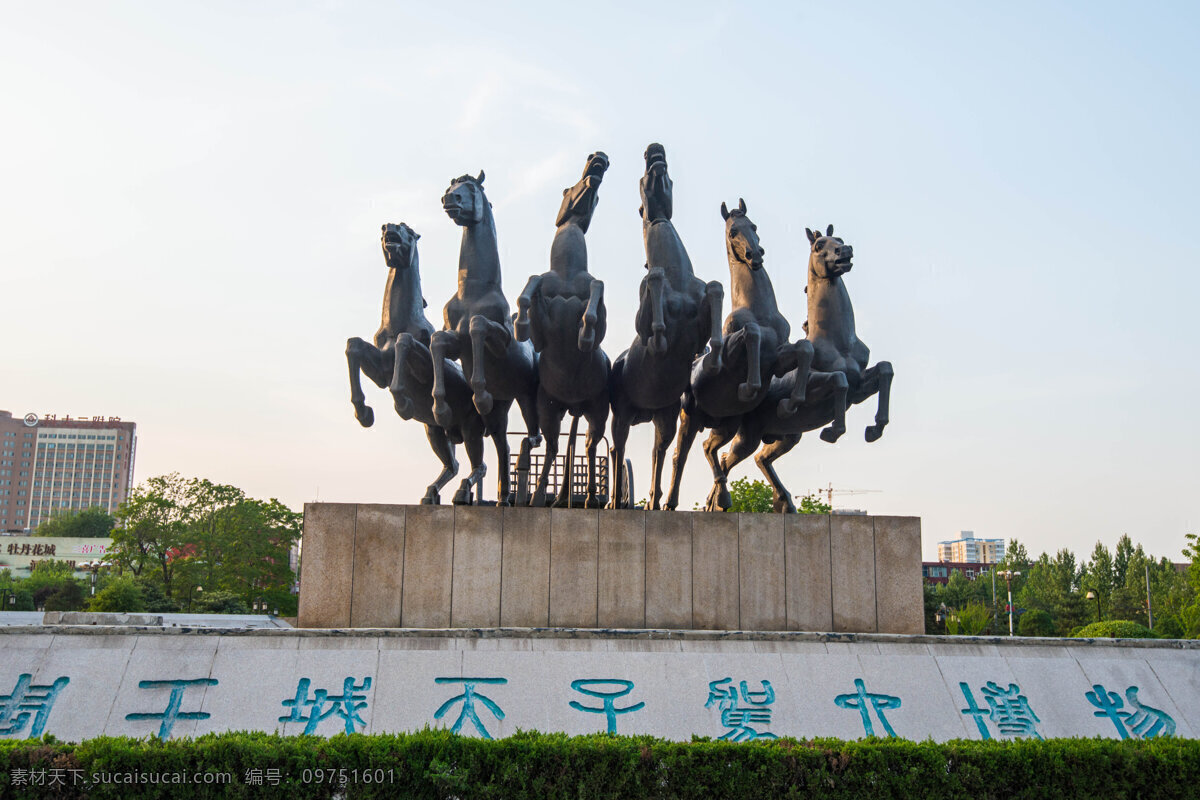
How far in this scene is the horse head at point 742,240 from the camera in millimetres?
11219

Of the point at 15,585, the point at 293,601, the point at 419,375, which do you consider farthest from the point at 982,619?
the point at 15,585

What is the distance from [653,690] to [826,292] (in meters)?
5.59

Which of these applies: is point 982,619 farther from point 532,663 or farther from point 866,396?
point 532,663

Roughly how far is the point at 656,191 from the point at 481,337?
109 inches

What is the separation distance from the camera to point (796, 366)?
1081 centimetres

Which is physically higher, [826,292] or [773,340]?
[826,292]

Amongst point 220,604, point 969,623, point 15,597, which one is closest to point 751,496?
point 969,623

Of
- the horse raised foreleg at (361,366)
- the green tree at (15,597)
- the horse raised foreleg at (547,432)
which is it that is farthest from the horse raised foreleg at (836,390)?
the green tree at (15,597)

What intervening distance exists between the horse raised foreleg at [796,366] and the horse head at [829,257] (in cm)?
122

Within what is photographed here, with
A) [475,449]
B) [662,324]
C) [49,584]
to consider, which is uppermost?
[662,324]

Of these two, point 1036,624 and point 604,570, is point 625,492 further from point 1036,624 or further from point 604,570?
point 1036,624

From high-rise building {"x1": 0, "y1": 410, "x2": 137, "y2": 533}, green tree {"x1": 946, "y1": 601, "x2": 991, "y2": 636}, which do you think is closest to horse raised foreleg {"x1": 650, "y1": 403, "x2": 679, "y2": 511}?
green tree {"x1": 946, "y1": 601, "x2": 991, "y2": 636}

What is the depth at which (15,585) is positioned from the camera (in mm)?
53188

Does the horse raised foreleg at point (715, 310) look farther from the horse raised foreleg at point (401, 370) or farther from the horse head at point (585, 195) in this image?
the horse raised foreleg at point (401, 370)
